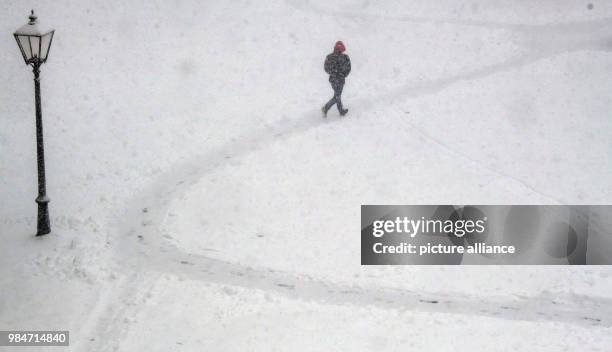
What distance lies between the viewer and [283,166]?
50.0 feet

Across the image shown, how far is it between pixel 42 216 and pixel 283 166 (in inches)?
216

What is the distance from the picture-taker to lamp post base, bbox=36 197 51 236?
11.7m

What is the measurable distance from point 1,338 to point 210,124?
9.38 meters

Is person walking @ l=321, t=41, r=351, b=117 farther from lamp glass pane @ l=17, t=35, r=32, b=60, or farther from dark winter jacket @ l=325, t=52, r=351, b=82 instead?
lamp glass pane @ l=17, t=35, r=32, b=60

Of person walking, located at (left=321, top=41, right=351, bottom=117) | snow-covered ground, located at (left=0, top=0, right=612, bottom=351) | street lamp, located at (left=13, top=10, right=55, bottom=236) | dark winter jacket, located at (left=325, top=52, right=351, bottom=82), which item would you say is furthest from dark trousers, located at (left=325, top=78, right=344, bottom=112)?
street lamp, located at (left=13, top=10, right=55, bottom=236)

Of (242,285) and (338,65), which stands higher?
(338,65)

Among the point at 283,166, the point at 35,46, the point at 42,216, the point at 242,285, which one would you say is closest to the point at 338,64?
the point at 283,166

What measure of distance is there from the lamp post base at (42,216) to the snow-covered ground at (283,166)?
0.31m

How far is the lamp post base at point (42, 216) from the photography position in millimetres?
11711

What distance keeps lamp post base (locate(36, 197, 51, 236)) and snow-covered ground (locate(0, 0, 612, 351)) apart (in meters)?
0.31

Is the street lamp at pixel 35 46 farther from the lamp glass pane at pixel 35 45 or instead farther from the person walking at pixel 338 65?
the person walking at pixel 338 65

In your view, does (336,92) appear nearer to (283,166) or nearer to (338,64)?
(338,64)

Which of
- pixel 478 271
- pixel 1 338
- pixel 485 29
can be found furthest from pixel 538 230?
pixel 485 29

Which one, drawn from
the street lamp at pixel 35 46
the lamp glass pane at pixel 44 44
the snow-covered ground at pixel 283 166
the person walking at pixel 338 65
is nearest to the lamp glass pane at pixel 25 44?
the street lamp at pixel 35 46
